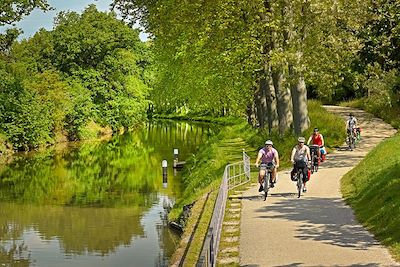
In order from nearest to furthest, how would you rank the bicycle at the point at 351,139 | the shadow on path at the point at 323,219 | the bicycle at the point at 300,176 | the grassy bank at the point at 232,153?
the shadow on path at the point at 323,219 → the bicycle at the point at 300,176 → the grassy bank at the point at 232,153 → the bicycle at the point at 351,139

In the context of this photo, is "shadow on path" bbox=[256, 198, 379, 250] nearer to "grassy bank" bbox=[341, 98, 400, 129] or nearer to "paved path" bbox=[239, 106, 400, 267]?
"paved path" bbox=[239, 106, 400, 267]

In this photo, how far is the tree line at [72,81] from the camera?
5662 cm

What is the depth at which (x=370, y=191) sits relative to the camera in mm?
16344

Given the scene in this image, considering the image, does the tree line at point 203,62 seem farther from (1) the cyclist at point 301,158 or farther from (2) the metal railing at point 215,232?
(2) the metal railing at point 215,232

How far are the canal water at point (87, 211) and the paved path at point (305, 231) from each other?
407 cm

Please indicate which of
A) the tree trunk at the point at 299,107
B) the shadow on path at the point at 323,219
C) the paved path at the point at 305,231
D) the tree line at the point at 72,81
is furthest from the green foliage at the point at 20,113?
the shadow on path at the point at 323,219

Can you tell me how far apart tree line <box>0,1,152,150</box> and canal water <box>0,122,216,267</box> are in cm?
995

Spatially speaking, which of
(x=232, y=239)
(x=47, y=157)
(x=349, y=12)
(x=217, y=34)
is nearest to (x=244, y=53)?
(x=217, y=34)

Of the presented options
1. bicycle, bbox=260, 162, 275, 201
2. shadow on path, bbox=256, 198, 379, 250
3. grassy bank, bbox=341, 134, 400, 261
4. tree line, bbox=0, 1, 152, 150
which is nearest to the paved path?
shadow on path, bbox=256, 198, 379, 250

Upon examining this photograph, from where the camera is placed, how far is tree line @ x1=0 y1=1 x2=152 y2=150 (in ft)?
186

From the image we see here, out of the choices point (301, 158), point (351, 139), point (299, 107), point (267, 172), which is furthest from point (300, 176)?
point (351, 139)

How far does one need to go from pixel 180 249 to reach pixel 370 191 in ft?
17.8

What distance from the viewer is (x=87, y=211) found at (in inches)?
1014

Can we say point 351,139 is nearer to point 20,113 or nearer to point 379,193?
point 379,193
